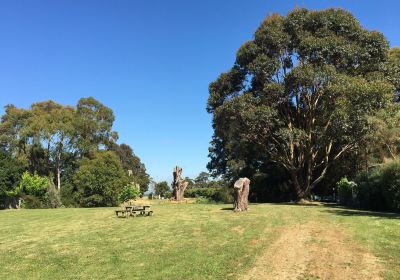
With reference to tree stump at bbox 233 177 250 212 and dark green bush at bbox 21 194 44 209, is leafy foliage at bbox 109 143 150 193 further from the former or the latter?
tree stump at bbox 233 177 250 212

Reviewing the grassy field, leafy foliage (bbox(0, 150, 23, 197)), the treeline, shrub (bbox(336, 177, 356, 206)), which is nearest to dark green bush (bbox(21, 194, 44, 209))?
the treeline

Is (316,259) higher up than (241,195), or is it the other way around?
(241,195)

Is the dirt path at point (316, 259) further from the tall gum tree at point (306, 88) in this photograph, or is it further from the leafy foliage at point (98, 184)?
the leafy foliage at point (98, 184)

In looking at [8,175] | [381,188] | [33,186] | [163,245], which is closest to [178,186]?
[33,186]

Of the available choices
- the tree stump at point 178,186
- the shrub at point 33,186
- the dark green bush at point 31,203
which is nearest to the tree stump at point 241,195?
the tree stump at point 178,186

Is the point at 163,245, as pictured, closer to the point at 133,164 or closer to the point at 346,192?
the point at 346,192

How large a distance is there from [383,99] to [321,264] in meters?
19.2

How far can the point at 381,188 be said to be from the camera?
22859mm

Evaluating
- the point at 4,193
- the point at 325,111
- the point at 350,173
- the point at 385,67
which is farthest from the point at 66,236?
the point at 4,193

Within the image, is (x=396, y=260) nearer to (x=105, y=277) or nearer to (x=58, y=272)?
(x=105, y=277)

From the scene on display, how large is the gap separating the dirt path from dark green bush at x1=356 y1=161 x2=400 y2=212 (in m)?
8.77

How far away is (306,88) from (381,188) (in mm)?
9398

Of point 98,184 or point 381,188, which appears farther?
point 98,184

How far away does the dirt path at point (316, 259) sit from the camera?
9273 mm
